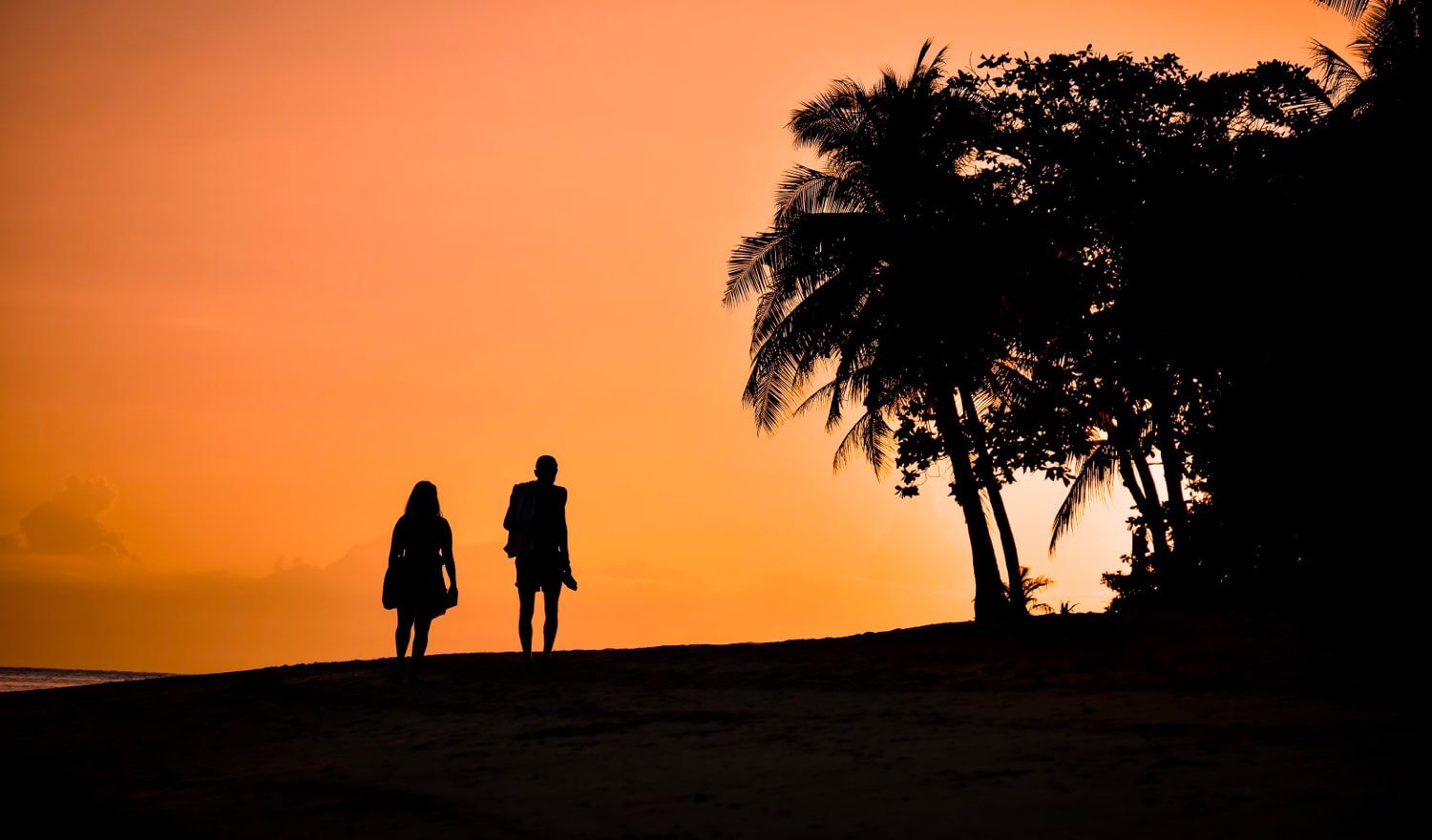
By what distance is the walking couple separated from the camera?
40.3 feet

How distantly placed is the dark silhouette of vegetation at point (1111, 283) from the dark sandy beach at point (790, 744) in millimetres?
2820

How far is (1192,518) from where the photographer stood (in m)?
27.0

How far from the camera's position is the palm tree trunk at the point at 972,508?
24.0m

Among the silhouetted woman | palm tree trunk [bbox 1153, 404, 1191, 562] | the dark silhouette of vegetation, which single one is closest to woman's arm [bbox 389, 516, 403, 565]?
the silhouetted woman

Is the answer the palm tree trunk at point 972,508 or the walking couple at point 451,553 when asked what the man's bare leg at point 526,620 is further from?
the palm tree trunk at point 972,508

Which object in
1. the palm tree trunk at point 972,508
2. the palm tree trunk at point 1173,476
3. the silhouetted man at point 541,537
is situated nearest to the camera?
the silhouetted man at point 541,537

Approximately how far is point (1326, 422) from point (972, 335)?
35.3 feet

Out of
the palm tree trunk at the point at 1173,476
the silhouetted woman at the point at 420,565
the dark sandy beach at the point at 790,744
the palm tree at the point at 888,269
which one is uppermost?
the palm tree at the point at 888,269

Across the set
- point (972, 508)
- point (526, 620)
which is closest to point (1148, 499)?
point (972, 508)

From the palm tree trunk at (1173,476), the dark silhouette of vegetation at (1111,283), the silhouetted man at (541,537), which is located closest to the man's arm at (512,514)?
the silhouetted man at (541,537)

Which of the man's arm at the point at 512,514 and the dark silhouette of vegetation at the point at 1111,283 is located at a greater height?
the dark silhouette of vegetation at the point at 1111,283

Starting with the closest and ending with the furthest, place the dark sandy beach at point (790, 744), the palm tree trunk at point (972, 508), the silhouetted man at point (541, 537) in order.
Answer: the dark sandy beach at point (790, 744)
the silhouetted man at point (541, 537)
the palm tree trunk at point (972, 508)

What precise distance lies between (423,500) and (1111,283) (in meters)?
13.1

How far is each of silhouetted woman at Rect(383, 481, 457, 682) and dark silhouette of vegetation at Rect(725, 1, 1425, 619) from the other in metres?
8.73
